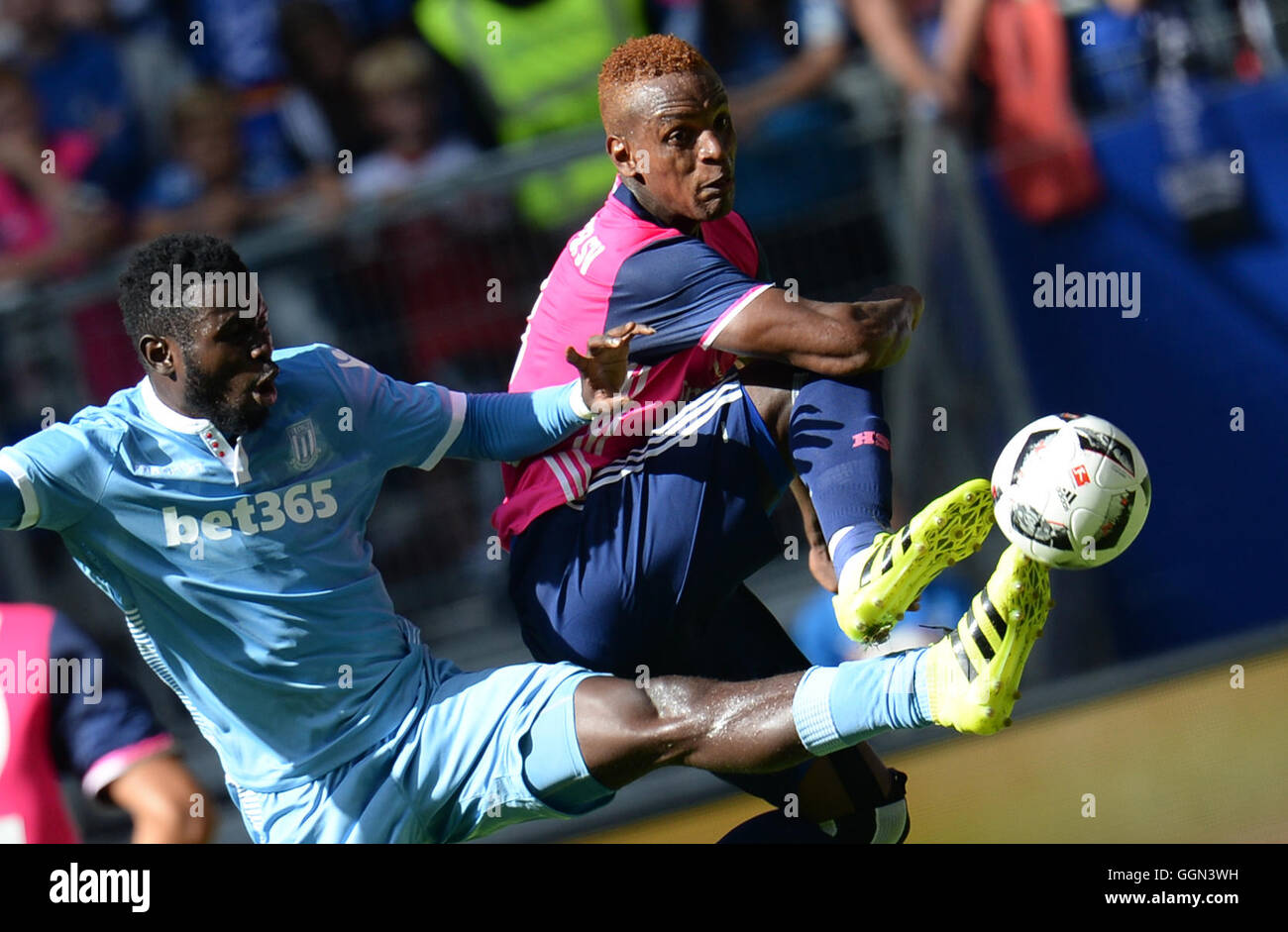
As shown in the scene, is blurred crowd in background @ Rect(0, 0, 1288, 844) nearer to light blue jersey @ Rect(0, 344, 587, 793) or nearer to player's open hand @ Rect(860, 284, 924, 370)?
player's open hand @ Rect(860, 284, 924, 370)

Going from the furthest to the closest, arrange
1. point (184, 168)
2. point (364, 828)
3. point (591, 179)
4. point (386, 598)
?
point (184, 168) → point (591, 179) → point (386, 598) → point (364, 828)

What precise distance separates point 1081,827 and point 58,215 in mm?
4671

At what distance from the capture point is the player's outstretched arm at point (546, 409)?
13.8ft

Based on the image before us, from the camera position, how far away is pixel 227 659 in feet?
13.8

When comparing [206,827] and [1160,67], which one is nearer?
[206,827]

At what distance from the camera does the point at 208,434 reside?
4.14 m

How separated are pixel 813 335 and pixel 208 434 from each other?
139 centimetres

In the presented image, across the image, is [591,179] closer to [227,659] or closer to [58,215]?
[58,215]

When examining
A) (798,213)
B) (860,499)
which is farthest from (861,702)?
(798,213)

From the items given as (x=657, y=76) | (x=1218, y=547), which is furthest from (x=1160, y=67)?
(x=657, y=76)

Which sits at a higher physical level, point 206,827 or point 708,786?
point 206,827

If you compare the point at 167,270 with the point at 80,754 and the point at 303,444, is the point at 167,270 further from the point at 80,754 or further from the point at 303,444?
the point at 80,754

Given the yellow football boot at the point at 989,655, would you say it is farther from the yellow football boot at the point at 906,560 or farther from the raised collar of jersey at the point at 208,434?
the raised collar of jersey at the point at 208,434

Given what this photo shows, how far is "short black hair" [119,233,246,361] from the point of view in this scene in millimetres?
4098
